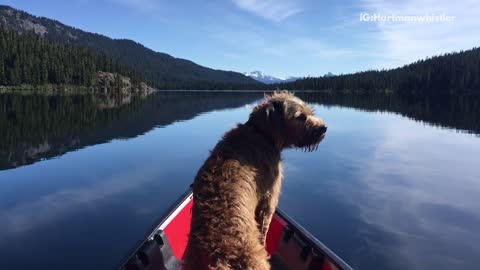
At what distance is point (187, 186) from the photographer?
56.4 feet

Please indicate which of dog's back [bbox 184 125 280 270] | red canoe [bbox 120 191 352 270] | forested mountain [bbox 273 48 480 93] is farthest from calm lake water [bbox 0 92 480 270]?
forested mountain [bbox 273 48 480 93]

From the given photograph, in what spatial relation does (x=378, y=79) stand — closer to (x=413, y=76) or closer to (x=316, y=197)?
(x=413, y=76)

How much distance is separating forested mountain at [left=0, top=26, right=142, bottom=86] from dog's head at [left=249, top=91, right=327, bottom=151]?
4653 inches

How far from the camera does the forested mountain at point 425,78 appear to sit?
148 metres

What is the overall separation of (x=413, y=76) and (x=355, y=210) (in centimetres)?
16343

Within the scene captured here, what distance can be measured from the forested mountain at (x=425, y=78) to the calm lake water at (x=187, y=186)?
100.0 meters

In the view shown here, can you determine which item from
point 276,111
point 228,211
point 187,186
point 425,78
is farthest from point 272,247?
point 425,78

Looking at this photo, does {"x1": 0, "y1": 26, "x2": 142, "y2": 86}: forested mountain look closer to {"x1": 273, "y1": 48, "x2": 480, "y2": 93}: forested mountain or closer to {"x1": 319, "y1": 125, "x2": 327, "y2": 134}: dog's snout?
{"x1": 273, "y1": 48, "x2": 480, "y2": 93}: forested mountain

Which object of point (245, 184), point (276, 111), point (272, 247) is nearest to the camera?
point (245, 184)

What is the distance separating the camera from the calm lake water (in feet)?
35.8

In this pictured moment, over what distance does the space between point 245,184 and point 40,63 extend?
126468mm

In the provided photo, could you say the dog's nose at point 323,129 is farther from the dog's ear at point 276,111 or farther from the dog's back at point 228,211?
the dog's back at point 228,211

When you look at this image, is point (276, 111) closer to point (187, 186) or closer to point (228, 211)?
point (228, 211)

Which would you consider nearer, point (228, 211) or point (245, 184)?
point (228, 211)
